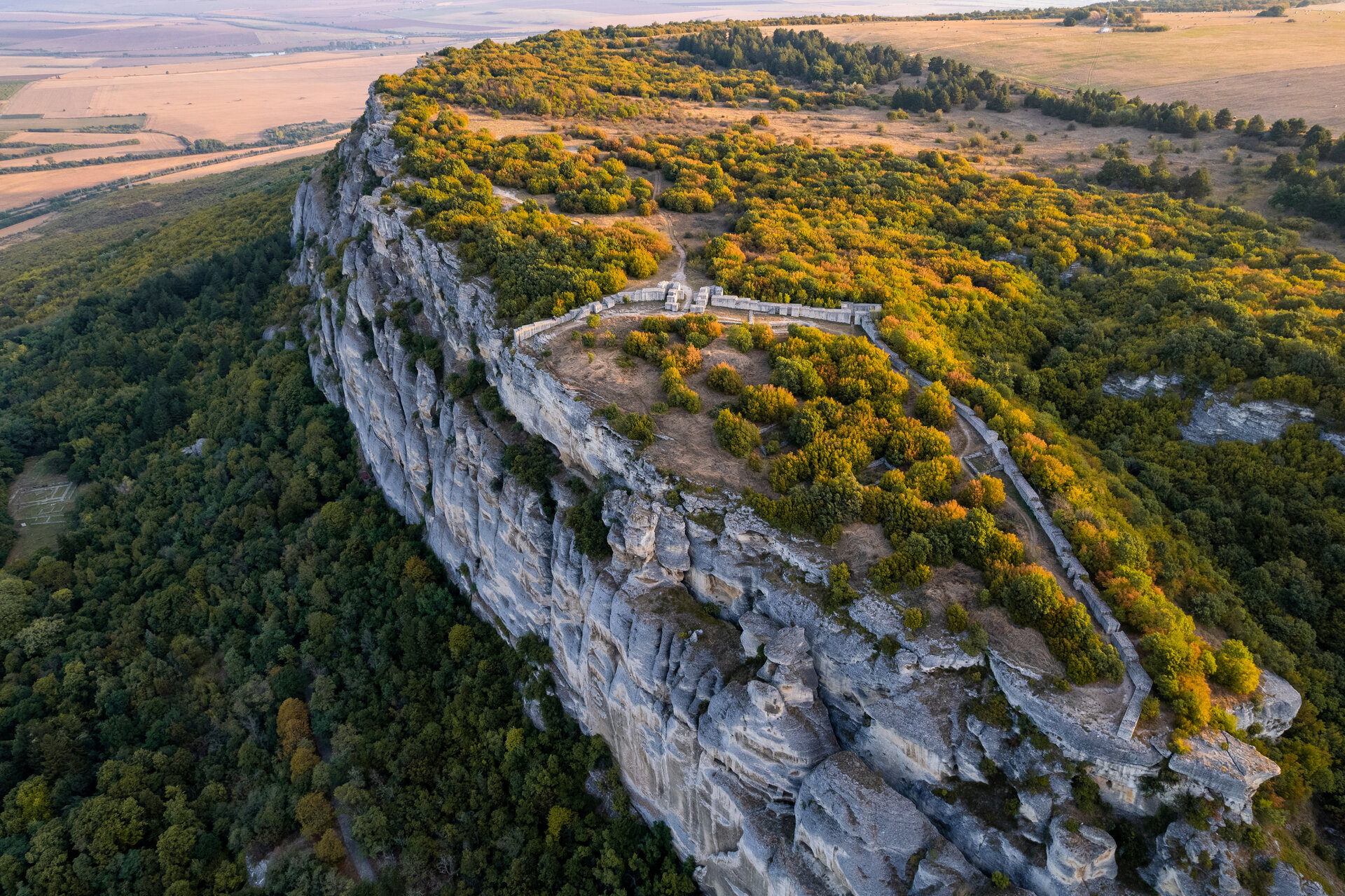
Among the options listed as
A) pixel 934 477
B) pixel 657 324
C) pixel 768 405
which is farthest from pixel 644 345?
pixel 934 477

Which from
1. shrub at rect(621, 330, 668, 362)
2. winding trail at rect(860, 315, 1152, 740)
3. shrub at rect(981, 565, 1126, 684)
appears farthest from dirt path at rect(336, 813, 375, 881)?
winding trail at rect(860, 315, 1152, 740)

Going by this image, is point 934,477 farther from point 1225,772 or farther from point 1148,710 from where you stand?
point 1225,772

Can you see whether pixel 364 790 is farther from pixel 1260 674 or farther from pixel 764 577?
pixel 1260 674

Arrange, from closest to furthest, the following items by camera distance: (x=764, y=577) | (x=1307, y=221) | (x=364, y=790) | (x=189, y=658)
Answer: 1. (x=764, y=577)
2. (x=364, y=790)
3. (x=189, y=658)
4. (x=1307, y=221)

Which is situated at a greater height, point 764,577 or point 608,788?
point 764,577

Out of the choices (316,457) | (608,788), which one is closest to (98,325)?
(316,457)

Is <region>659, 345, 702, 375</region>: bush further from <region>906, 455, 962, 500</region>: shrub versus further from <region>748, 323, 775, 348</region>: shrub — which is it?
<region>906, 455, 962, 500</region>: shrub

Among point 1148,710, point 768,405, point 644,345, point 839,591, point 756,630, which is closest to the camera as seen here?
point 1148,710
